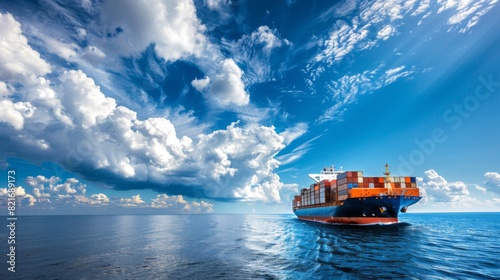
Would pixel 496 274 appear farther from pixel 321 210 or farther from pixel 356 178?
pixel 321 210

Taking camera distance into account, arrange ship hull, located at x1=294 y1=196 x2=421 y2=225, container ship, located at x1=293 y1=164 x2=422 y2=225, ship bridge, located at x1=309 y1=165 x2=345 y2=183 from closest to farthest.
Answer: ship hull, located at x1=294 y1=196 x2=421 y2=225
container ship, located at x1=293 y1=164 x2=422 y2=225
ship bridge, located at x1=309 y1=165 x2=345 y2=183

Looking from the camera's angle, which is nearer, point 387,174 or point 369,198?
point 369,198

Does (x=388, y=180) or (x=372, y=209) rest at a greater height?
(x=388, y=180)

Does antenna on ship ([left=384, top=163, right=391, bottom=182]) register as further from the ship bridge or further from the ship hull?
the ship bridge

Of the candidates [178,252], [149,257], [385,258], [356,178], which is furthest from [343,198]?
[149,257]

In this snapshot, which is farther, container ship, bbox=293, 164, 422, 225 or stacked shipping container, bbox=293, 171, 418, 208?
stacked shipping container, bbox=293, 171, 418, 208

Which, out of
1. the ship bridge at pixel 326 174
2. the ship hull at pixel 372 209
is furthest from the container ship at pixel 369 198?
the ship bridge at pixel 326 174

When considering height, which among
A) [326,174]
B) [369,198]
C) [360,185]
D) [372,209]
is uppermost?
[326,174]

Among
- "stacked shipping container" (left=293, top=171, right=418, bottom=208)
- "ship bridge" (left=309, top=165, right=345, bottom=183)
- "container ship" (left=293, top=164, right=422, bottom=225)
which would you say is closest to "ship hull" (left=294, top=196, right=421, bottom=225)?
"container ship" (left=293, top=164, right=422, bottom=225)

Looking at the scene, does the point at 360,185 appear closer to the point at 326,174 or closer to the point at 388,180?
the point at 388,180

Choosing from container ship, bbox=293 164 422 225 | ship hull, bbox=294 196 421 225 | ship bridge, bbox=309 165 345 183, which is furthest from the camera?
ship bridge, bbox=309 165 345 183

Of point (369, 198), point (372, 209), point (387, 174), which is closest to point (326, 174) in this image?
point (387, 174)

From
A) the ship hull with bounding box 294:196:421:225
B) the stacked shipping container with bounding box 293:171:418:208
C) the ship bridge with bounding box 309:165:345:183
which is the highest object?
the ship bridge with bounding box 309:165:345:183

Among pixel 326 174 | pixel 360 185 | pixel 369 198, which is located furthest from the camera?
pixel 326 174
